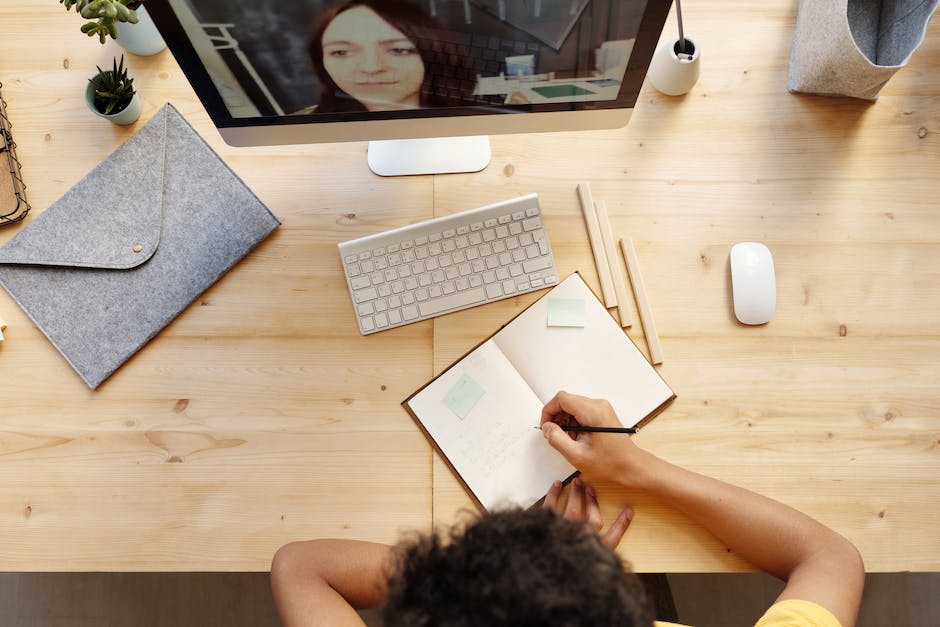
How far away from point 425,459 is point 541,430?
0.50 ft

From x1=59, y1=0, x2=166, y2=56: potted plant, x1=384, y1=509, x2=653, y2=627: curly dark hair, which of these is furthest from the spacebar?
x1=59, y1=0, x2=166, y2=56: potted plant

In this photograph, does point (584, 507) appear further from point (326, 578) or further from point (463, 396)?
point (326, 578)

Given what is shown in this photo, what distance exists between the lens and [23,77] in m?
0.96

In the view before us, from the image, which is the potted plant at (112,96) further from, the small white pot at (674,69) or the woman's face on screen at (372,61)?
the small white pot at (674,69)

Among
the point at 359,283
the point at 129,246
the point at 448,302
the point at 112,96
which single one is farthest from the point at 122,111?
the point at 448,302

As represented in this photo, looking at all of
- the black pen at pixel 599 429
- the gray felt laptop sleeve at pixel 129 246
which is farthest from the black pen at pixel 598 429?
the gray felt laptop sleeve at pixel 129 246

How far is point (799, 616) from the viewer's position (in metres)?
0.70

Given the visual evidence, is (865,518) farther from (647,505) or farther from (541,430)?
(541,430)

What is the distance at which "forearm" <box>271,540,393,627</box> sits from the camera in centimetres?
75

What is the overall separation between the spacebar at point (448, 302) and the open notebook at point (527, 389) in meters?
0.06

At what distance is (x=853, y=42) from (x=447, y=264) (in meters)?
0.60

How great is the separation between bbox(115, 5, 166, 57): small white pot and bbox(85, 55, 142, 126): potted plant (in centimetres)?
4

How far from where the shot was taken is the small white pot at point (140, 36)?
3.00ft

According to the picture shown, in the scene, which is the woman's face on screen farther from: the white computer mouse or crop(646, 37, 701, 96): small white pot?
the white computer mouse
